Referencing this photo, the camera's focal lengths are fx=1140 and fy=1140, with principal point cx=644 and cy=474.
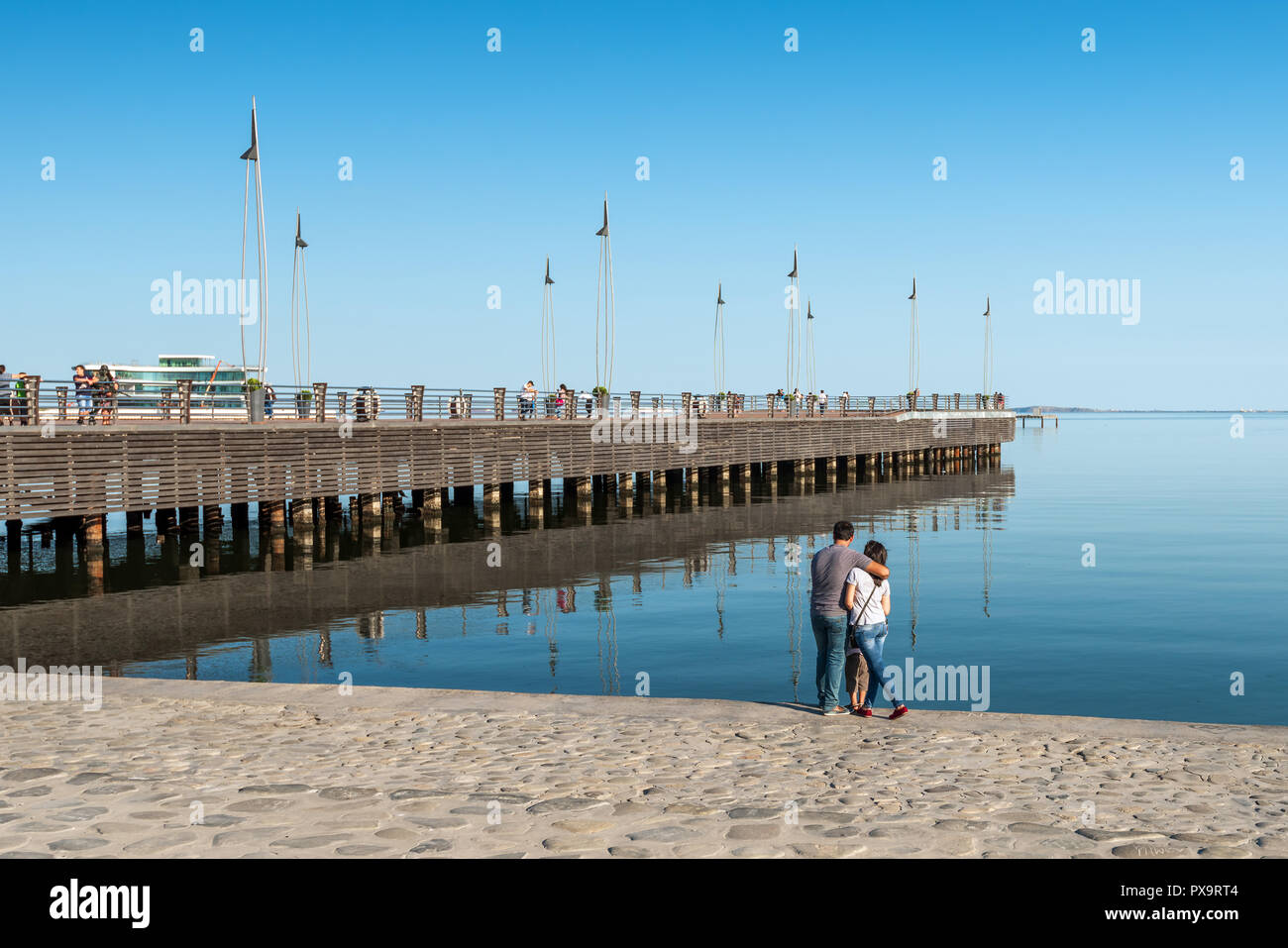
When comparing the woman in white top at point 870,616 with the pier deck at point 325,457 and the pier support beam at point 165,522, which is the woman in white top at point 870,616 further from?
the pier support beam at point 165,522

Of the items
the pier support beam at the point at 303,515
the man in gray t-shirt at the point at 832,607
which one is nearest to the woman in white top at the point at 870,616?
the man in gray t-shirt at the point at 832,607

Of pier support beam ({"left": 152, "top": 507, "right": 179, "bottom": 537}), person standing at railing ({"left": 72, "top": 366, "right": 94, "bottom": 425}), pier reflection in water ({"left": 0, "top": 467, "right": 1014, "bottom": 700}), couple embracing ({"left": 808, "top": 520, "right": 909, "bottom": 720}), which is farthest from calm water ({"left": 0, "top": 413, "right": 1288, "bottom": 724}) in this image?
person standing at railing ({"left": 72, "top": 366, "right": 94, "bottom": 425})

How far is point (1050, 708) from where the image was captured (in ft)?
44.7

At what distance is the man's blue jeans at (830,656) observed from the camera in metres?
10.2

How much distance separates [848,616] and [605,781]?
3336 mm

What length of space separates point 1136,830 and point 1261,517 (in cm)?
3981

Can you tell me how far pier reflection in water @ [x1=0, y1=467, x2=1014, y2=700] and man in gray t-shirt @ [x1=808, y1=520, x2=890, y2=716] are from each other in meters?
3.41

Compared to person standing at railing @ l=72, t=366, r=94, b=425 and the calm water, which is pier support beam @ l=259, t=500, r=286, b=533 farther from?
person standing at railing @ l=72, t=366, r=94, b=425

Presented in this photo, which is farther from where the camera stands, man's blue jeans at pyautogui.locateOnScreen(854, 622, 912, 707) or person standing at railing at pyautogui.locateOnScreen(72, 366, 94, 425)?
person standing at railing at pyautogui.locateOnScreen(72, 366, 94, 425)

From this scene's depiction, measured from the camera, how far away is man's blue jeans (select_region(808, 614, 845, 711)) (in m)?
10.2
